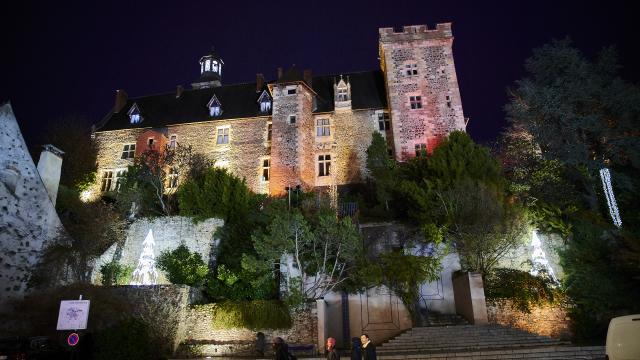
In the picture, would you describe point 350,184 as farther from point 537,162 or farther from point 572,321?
point 572,321

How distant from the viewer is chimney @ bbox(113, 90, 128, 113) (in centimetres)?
3344

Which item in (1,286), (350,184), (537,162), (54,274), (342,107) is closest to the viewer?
(1,286)

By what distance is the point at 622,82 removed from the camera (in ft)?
69.0

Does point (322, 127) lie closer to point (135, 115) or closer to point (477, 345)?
point (135, 115)

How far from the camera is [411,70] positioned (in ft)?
93.6

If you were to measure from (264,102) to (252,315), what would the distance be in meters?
18.4

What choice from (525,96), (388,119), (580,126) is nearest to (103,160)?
(388,119)

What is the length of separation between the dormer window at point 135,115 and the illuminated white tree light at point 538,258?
26.9 meters

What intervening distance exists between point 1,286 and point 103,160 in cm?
1735

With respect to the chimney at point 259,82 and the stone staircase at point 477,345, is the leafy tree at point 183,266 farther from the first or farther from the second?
the chimney at point 259,82

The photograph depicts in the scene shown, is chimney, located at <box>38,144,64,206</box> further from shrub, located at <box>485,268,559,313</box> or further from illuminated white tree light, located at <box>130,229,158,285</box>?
shrub, located at <box>485,268,559,313</box>

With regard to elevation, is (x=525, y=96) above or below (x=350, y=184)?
above

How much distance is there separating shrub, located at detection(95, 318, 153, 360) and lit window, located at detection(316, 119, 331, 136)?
758 inches

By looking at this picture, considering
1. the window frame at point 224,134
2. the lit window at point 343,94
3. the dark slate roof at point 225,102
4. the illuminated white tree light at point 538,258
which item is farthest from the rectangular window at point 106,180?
the illuminated white tree light at point 538,258
